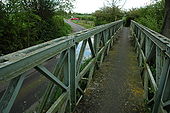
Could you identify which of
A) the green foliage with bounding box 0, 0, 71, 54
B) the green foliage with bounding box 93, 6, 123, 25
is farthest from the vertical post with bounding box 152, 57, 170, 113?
the green foliage with bounding box 93, 6, 123, 25

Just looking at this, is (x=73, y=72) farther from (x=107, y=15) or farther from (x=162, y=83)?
(x=107, y=15)

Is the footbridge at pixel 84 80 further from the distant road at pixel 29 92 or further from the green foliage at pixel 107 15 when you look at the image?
the green foliage at pixel 107 15

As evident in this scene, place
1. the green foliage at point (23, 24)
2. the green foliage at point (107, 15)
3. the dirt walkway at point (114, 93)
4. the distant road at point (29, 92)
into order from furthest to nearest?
the green foliage at point (107, 15), the green foliage at point (23, 24), the distant road at point (29, 92), the dirt walkway at point (114, 93)

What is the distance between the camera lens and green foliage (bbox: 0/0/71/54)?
6221 millimetres

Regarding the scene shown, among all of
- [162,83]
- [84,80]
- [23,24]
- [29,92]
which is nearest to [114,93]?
[84,80]

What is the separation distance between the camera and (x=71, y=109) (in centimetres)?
261

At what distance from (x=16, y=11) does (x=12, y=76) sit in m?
6.66

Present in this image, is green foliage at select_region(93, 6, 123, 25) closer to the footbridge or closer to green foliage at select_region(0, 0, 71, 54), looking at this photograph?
green foliage at select_region(0, 0, 71, 54)

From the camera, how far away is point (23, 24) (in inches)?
279

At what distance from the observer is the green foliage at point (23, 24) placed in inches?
245

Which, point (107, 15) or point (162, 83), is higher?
point (107, 15)

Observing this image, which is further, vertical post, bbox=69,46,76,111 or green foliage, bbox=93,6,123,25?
green foliage, bbox=93,6,123,25

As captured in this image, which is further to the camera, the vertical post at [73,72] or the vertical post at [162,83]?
the vertical post at [73,72]

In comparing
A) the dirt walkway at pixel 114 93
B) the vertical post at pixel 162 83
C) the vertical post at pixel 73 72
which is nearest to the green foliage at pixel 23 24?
the dirt walkway at pixel 114 93
